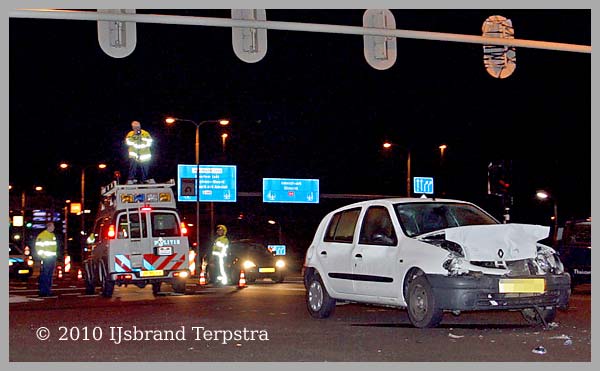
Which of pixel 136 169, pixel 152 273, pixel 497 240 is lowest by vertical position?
pixel 152 273

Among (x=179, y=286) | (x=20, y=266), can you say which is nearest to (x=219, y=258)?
(x=179, y=286)

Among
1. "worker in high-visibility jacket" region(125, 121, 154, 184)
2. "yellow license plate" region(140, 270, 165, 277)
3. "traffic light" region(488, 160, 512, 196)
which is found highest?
"worker in high-visibility jacket" region(125, 121, 154, 184)

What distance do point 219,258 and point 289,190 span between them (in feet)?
85.7

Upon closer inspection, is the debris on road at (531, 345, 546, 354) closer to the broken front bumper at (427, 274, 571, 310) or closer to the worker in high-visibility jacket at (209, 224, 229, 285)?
the broken front bumper at (427, 274, 571, 310)

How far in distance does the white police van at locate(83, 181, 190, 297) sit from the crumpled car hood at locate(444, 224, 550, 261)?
1071cm

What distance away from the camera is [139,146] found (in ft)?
74.3

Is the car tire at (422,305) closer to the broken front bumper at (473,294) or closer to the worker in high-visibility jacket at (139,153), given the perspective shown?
the broken front bumper at (473,294)

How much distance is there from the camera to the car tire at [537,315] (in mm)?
12164

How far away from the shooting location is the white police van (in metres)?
20.8

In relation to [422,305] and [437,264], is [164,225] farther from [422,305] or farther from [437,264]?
[437,264]

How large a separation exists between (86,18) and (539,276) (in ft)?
24.0

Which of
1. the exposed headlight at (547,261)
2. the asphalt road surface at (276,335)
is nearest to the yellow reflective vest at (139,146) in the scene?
the asphalt road surface at (276,335)

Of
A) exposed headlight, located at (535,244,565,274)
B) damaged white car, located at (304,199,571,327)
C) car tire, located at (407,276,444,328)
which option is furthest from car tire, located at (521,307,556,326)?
car tire, located at (407,276,444,328)

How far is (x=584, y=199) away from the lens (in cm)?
7731
